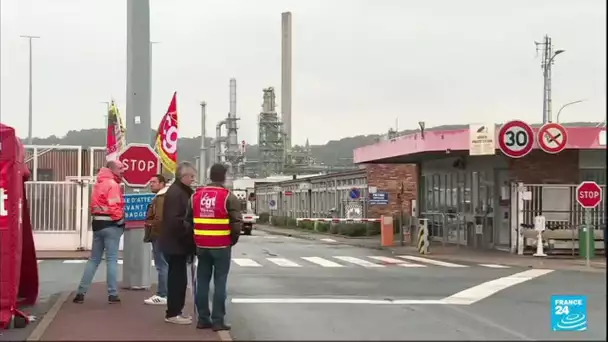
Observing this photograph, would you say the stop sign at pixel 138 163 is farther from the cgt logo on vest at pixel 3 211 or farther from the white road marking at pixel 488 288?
the white road marking at pixel 488 288

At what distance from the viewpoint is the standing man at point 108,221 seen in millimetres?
10492

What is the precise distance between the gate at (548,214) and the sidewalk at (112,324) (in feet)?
50.4

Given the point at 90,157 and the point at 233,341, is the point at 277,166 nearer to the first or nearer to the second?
the point at 90,157

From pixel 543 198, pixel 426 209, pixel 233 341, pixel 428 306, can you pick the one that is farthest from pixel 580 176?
pixel 233 341

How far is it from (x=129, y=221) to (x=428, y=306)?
480cm

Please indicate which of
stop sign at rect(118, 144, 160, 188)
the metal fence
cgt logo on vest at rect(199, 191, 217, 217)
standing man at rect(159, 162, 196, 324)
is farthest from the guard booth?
cgt logo on vest at rect(199, 191, 217, 217)

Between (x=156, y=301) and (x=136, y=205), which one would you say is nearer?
(x=156, y=301)

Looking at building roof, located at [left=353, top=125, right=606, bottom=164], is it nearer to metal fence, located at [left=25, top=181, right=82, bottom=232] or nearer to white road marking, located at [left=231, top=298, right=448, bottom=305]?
metal fence, located at [left=25, top=181, right=82, bottom=232]

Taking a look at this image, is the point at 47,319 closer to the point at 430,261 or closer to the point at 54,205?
the point at 430,261

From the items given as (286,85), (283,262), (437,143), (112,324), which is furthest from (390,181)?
(286,85)

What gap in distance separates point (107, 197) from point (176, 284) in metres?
2.04

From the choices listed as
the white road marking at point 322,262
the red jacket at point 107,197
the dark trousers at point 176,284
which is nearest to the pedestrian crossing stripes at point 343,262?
the white road marking at point 322,262

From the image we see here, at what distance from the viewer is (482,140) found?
78.8 feet

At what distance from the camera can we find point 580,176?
24.8 m
